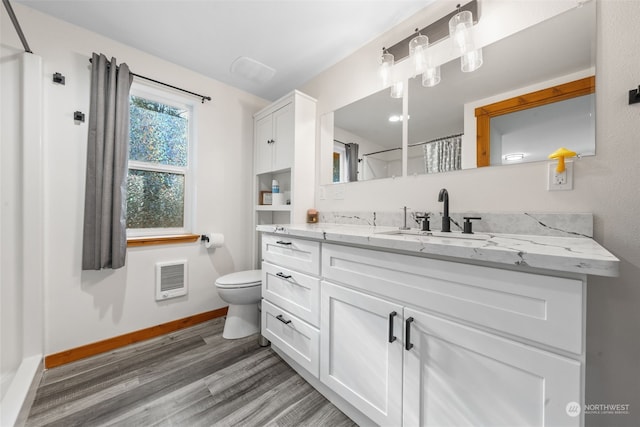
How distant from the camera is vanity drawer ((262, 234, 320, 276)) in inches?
50.5

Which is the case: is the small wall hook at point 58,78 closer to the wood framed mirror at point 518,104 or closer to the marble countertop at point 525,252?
the marble countertop at point 525,252

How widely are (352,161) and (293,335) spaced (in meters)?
1.34

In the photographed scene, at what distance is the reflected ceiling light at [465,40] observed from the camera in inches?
50.6

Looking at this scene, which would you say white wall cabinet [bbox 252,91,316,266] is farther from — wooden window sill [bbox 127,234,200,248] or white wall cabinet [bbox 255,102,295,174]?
wooden window sill [bbox 127,234,200,248]

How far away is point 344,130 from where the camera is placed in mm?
1990

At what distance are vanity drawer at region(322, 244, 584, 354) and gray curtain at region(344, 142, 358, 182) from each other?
973 millimetres

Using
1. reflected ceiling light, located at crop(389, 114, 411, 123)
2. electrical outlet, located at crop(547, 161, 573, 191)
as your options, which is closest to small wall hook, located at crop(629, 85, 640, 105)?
electrical outlet, located at crop(547, 161, 573, 191)

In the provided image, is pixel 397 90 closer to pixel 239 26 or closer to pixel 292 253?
pixel 239 26

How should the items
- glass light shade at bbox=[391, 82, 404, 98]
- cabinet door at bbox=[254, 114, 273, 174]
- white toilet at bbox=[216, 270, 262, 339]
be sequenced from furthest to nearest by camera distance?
cabinet door at bbox=[254, 114, 273, 174] < white toilet at bbox=[216, 270, 262, 339] < glass light shade at bbox=[391, 82, 404, 98]

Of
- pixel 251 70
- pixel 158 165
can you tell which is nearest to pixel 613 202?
pixel 251 70

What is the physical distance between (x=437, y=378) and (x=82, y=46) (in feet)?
9.43

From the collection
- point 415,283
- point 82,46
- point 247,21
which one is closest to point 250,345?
point 415,283

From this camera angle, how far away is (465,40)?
1.31 m

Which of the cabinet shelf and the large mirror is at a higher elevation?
the large mirror
